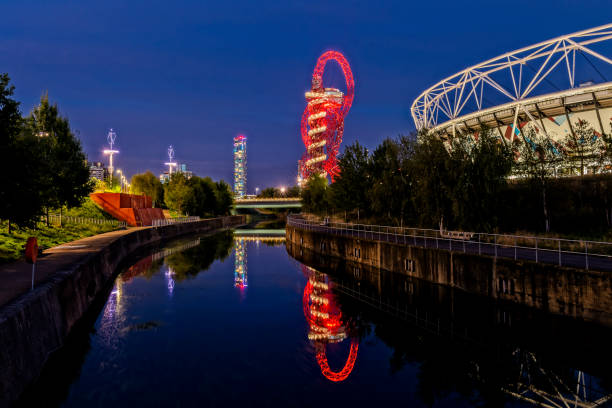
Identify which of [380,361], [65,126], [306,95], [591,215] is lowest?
[380,361]

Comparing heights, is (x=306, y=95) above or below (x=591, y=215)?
above

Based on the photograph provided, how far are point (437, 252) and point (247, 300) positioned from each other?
12.0m

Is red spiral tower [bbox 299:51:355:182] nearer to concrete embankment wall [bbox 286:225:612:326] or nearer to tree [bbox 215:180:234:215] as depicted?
tree [bbox 215:180:234:215]

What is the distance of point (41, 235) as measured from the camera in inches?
1265

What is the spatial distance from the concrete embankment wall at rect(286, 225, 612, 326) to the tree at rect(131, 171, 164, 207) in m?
83.3

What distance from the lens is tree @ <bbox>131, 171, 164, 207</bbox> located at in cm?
10056

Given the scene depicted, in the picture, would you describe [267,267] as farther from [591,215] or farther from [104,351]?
[591,215]

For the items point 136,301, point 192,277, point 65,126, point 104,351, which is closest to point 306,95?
point 65,126

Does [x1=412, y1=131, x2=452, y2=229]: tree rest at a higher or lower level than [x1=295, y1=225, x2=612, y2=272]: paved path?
higher

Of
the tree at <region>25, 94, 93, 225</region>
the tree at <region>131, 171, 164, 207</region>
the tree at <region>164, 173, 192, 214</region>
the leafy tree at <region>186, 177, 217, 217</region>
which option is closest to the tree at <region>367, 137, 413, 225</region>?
the tree at <region>25, 94, 93, 225</region>

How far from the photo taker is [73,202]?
4188 centimetres

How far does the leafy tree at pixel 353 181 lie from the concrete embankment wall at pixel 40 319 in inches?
1006

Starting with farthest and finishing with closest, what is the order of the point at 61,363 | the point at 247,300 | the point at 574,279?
1. the point at 247,300
2. the point at 574,279
3. the point at 61,363

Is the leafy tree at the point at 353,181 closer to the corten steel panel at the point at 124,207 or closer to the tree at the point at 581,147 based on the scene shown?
the tree at the point at 581,147
